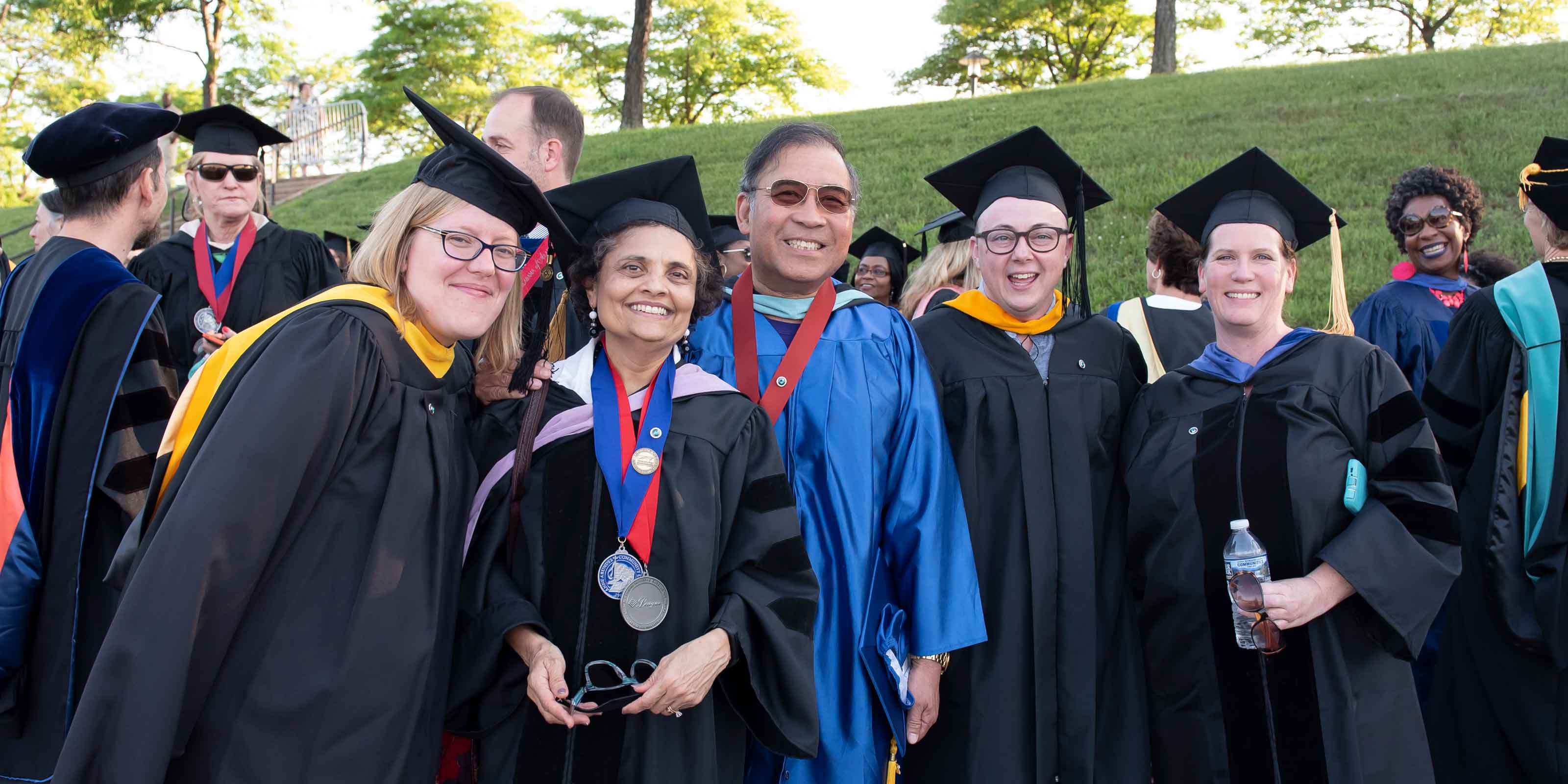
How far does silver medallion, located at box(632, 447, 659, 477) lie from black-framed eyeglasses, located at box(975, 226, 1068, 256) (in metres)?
1.41

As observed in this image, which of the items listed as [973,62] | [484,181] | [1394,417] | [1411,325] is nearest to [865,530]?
[484,181]

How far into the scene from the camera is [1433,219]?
522 cm

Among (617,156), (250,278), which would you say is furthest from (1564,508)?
(617,156)

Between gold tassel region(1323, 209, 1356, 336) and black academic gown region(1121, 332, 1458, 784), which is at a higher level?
gold tassel region(1323, 209, 1356, 336)

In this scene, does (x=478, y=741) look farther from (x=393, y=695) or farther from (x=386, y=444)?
(x=386, y=444)

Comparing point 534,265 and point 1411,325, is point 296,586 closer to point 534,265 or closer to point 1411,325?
point 534,265

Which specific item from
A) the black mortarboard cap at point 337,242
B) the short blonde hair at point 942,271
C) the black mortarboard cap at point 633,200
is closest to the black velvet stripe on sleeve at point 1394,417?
the black mortarboard cap at point 633,200

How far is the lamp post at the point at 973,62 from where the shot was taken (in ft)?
107

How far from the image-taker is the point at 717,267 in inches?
114

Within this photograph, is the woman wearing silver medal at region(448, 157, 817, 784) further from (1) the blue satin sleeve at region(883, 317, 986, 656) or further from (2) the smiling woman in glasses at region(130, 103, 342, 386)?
(2) the smiling woman in glasses at region(130, 103, 342, 386)

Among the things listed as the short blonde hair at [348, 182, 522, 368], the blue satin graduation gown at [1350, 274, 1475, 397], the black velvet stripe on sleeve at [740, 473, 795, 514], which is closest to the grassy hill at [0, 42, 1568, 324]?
the blue satin graduation gown at [1350, 274, 1475, 397]

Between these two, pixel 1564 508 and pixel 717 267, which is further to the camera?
pixel 1564 508

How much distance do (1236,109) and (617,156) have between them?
1083 cm

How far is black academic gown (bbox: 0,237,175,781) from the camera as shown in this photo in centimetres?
282
